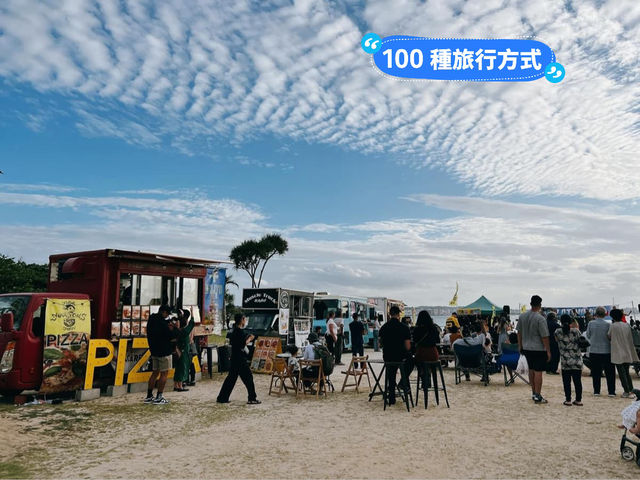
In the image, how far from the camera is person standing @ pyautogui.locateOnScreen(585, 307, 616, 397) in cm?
942

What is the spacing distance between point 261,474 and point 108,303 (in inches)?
270

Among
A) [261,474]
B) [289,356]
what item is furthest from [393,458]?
[289,356]

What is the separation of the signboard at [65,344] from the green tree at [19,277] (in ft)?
82.4

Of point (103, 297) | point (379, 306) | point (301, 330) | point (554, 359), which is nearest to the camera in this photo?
point (103, 297)

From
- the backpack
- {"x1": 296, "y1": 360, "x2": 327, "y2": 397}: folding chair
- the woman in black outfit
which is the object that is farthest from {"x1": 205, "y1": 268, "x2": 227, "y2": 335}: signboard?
the woman in black outfit

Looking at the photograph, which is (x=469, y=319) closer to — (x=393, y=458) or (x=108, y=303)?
(x=108, y=303)

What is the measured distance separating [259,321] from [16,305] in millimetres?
8901

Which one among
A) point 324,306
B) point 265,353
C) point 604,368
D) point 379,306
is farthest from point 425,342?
point 379,306

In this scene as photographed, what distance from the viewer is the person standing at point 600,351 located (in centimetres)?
942

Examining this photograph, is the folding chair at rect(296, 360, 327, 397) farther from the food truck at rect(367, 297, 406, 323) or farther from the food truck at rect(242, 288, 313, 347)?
the food truck at rect(367, 297, 406, 323)

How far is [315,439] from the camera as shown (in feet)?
20.9

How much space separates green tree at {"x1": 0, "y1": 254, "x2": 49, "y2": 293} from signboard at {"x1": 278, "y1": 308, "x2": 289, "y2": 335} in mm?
21513

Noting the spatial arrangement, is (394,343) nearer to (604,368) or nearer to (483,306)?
(604,368)

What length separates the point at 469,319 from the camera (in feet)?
92.9
